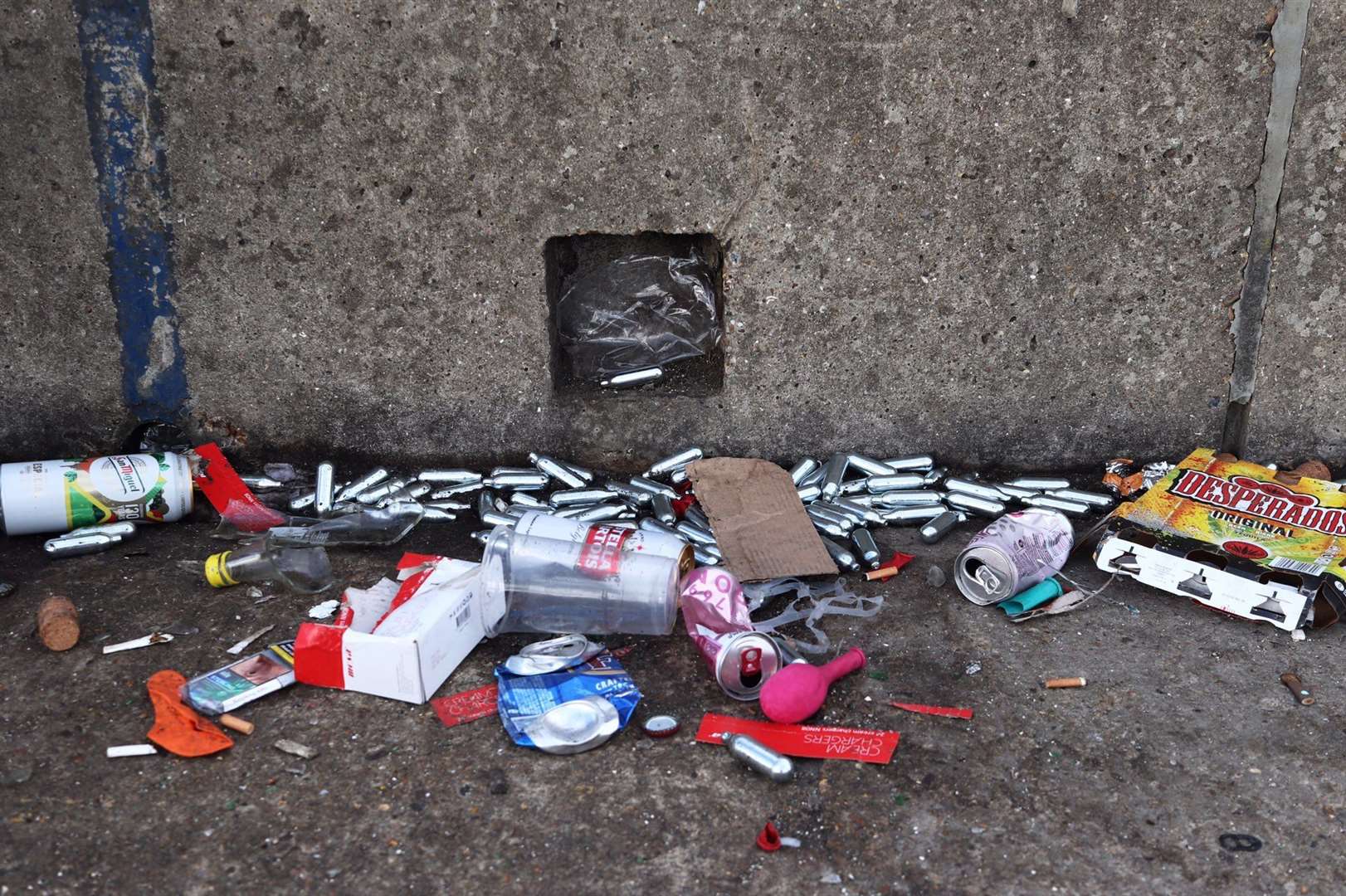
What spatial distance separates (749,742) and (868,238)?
6.45 ft

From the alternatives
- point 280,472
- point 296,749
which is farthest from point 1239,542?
point 280,472

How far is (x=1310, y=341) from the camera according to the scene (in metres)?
3.74

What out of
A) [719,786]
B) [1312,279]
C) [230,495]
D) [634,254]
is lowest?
[719,786]

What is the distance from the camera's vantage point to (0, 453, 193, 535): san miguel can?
3520 millimetres

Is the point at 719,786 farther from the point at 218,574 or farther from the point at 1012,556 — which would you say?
the point at 218,574

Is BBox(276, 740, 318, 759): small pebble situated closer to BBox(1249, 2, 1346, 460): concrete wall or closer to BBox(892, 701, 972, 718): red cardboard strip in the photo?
BBox(892, 701, 972, 718): red cardboard strip

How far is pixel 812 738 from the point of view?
2.49 meters

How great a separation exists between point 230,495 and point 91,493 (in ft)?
1.45

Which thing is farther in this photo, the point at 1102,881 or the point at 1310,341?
the point at 1310,341

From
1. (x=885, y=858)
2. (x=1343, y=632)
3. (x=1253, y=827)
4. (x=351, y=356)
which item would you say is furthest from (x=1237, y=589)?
(x=351, y=356)

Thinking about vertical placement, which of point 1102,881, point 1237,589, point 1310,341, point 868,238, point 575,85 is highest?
point 575,85

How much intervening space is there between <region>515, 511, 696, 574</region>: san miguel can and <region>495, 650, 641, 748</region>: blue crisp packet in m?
0.41

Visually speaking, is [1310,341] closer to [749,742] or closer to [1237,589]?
[1237,589]

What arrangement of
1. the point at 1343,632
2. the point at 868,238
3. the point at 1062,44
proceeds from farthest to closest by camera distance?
the point at 868,238, the point at 1062,44, the point at 1343,632
